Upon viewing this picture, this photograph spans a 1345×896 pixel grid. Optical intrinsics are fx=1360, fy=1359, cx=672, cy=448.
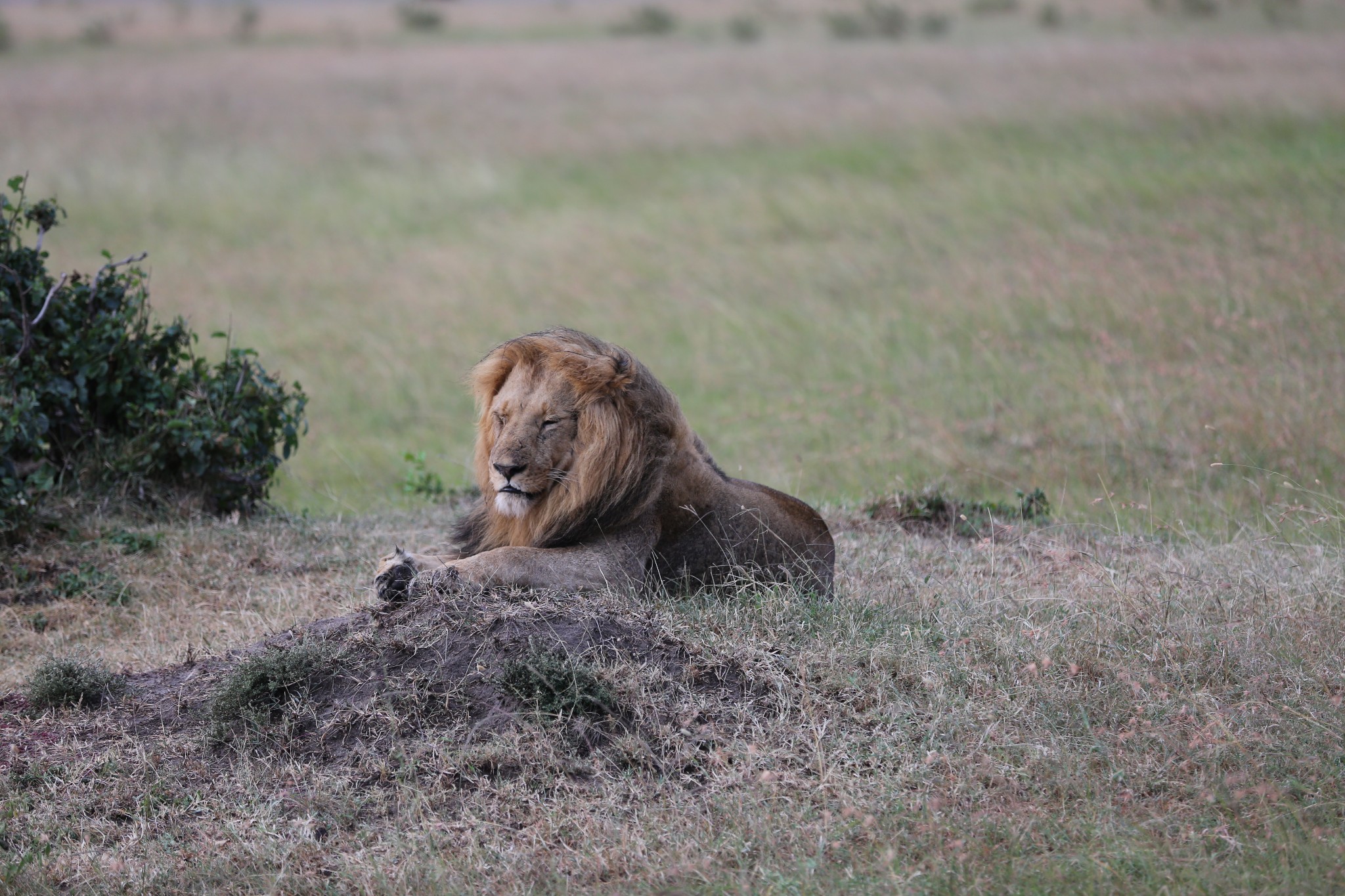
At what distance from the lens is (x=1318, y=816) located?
401cm

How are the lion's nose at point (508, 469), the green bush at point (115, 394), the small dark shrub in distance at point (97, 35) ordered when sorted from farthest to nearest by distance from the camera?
the small dark shrub in distance at point (97, 35) < the green bush at point (115, 394) < the lion's nose at point (508, 469)

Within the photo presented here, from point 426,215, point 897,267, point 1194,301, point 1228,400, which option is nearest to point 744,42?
point 426,215

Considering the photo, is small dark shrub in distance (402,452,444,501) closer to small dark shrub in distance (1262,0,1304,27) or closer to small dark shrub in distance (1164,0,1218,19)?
small dark shrub in distance (1262,0,1304,27)

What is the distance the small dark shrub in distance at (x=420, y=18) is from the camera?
138 ft

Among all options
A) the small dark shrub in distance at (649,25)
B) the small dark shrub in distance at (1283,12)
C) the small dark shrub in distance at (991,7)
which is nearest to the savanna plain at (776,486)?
the small dark shrub in distance at (1283,12)

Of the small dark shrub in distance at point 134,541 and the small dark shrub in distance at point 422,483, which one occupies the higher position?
the small dark shrub in distance at point 134,541

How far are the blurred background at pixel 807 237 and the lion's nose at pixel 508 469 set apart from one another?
3856mm

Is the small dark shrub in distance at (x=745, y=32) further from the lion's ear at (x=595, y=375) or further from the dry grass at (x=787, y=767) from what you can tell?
the dry grass at (x=787, y=767)

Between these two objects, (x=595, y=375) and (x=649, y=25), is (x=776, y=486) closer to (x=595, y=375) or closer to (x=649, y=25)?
(x=595, y=375)

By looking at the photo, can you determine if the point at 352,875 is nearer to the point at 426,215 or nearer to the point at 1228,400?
the point at 1228,400

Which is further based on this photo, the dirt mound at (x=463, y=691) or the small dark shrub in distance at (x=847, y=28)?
A: the small dark shrub in distance at (x=847, y=28)

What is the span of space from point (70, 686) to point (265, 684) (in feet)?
2.86

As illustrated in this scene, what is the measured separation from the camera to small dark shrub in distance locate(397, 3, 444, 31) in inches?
1651

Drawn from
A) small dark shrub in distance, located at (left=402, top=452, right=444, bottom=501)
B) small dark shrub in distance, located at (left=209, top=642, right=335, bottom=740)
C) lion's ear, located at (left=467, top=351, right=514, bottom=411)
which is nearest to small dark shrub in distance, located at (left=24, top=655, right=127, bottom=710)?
small dark shrub in distance, located at (left=209, top=642, right=335, bottom=740)
